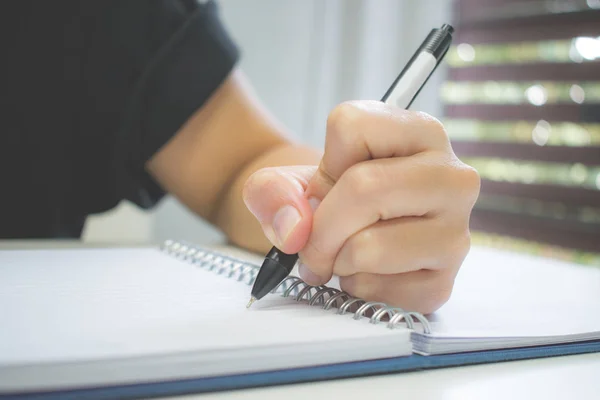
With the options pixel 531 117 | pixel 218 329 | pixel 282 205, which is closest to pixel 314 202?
pixel 282 205

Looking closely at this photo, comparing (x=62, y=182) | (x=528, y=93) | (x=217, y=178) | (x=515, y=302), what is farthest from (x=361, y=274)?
(x=528, y=93)

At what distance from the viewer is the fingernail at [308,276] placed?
1.36 ft

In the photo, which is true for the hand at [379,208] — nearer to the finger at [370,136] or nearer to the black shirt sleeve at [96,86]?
the finger at [370,136]

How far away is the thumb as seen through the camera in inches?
15.3

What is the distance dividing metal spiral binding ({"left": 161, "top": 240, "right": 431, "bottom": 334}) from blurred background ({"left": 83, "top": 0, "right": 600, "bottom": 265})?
1.01 m

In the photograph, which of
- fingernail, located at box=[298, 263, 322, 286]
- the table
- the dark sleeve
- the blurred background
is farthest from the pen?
the blurred background

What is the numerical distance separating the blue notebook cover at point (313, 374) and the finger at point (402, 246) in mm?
73

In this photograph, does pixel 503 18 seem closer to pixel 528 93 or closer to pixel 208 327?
pixel 528 93

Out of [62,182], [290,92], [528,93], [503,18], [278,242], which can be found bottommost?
[62,182]

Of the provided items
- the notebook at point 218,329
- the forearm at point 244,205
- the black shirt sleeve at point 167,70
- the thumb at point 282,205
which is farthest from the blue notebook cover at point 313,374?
the black shirt sleeve at point 167,70

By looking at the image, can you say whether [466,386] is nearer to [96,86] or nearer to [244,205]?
[244,205]

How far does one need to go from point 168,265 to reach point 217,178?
1.21 ft

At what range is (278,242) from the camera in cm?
39

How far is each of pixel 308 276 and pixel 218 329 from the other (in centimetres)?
12
